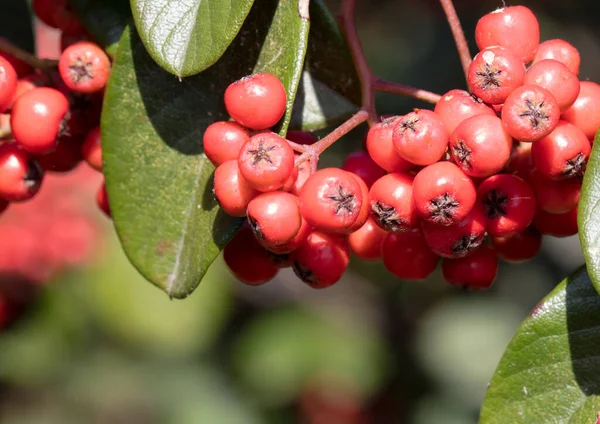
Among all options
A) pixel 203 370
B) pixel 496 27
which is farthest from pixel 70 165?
pixel 203 370

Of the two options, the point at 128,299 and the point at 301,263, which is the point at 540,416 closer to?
the point at 301,263

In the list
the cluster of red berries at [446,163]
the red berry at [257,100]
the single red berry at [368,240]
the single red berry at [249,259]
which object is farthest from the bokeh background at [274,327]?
the red berry at [257,100]

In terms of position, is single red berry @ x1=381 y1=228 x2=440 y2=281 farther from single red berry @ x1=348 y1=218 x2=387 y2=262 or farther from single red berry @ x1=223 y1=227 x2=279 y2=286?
single red berry @ x1=223 y1=227 x2=279 y2=286

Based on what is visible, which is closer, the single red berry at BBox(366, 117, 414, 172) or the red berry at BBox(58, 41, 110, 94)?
the single red berry at BBox(366, 117, 414, 172)

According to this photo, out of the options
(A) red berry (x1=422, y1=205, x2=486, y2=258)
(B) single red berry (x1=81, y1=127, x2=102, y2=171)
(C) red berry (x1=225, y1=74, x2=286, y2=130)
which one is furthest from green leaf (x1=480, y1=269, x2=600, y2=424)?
(B) single red berry (x1=81, y1=127, x2=102, y2=171)

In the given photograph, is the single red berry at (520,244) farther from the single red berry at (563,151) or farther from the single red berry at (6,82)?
the single red berry at (6,82)
